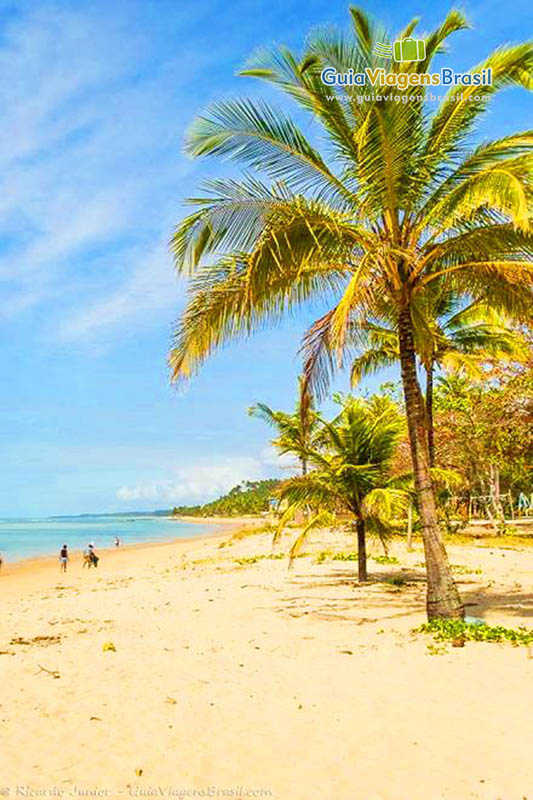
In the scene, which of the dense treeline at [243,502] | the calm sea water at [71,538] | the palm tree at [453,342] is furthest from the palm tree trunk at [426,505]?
the dense treeline at [243,502]

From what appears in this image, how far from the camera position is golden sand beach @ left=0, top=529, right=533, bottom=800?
4430 mm

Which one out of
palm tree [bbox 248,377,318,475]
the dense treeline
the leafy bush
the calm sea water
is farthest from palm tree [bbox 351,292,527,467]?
the dense treeline

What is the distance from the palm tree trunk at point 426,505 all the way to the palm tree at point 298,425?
1652 mm

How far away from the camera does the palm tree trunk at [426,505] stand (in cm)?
897

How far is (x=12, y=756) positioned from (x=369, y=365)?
14.8 metres

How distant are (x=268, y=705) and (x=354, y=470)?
7.50 metres

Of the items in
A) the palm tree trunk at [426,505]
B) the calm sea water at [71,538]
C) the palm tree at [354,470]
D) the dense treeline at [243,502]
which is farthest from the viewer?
the dense treeline at [243,502]

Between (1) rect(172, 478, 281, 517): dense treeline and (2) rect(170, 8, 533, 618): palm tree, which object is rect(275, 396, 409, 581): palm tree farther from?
(1) rect(172, 478, 281, 517): dense treeline

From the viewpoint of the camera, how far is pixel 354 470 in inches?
516

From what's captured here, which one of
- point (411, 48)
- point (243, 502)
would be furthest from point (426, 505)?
point (243, 502)

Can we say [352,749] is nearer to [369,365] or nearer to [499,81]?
[499,81]

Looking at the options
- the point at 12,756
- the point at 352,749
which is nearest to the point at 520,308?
the point at 352,749

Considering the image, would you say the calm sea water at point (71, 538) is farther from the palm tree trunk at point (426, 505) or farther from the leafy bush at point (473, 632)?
the leafy bush at point (473, 632)

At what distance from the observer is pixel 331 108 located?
893 cm
